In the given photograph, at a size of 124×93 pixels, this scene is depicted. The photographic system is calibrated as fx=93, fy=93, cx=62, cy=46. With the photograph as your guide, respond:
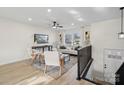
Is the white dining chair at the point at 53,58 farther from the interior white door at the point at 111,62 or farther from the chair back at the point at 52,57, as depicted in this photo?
the interior white door at the point at 111,62

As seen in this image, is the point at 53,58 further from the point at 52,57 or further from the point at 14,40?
the point at 14,40

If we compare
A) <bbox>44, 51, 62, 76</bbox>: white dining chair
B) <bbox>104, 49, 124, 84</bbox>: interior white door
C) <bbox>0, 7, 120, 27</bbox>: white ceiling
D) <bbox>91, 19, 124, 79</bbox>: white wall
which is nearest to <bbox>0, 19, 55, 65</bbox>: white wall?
<bbox>0, 7, 120, 27</bbox>: white ceiling

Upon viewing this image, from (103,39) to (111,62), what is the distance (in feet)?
4.60

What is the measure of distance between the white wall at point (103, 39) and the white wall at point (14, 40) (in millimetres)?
4340

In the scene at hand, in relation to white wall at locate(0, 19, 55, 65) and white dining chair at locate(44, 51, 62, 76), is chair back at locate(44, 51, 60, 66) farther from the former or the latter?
white wall at locate(0, 19, 55, 65)

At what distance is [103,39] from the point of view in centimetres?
557

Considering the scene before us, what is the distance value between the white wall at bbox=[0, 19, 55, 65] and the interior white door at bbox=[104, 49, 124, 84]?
5090 mm

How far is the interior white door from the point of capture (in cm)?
501

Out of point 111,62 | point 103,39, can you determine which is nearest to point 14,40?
point 103,39
